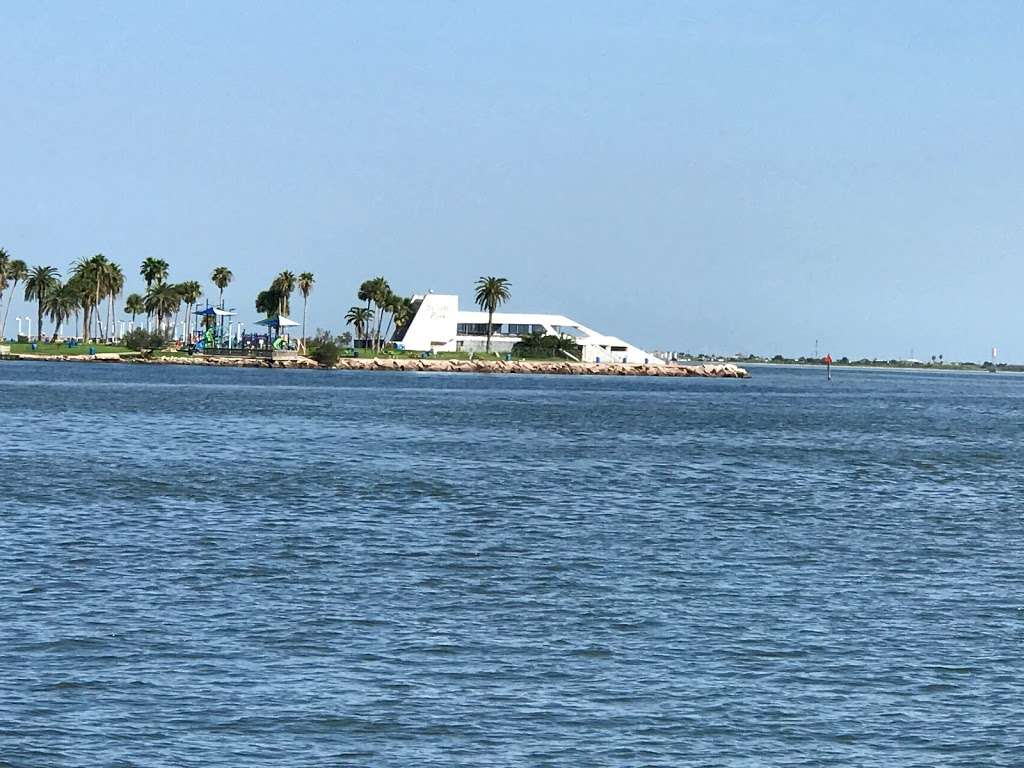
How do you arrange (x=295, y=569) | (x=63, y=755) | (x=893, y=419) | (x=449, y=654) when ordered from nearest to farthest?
(x=63, y=755)
(x=449, y=654)
(x=295, y=569)
(x=893, y=419)

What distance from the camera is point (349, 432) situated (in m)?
71.9

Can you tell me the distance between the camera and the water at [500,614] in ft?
52.2

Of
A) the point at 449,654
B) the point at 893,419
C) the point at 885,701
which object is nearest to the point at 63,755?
the point at 449,654

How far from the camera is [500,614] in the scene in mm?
22547

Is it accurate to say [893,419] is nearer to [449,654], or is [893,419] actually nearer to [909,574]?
[909,574]

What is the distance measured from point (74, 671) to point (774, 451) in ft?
165

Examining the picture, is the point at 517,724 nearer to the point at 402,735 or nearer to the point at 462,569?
the point at 402,735

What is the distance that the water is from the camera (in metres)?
15.9

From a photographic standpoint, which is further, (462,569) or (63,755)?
(462,569)

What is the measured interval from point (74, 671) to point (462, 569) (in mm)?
10031

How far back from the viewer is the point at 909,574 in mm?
27531

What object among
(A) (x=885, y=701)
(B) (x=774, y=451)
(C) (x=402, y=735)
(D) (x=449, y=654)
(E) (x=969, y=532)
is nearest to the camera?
(C) (x=402, y=735)

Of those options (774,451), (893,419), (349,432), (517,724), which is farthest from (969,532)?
(893,419)

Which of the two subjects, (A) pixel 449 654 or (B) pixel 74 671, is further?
(A) pixel 449 654
